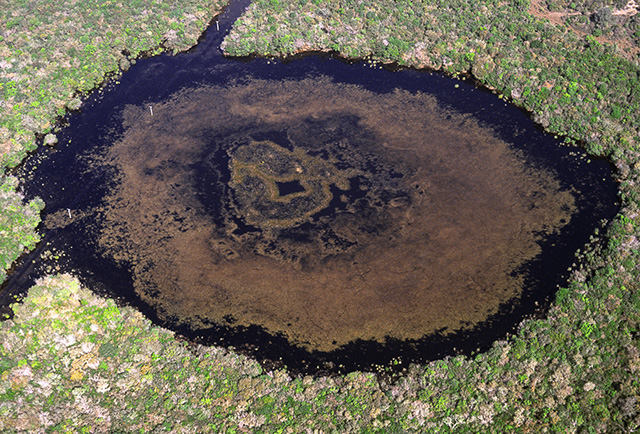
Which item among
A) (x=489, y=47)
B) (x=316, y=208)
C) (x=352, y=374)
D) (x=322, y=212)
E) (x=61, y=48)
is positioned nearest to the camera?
(x=352, y=374)

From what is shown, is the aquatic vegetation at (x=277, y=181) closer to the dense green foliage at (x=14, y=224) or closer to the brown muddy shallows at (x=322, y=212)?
the brown muddy shallows at (x=322, y=212)


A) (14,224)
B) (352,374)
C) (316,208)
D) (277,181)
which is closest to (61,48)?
(14,224)

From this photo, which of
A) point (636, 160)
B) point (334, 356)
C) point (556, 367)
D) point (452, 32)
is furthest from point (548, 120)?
point (334, 356)

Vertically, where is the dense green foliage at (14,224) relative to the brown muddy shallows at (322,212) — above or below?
below

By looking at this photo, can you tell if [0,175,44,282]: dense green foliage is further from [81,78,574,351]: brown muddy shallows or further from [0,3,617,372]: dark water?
[81,78,574,351]: brown muddy shallows

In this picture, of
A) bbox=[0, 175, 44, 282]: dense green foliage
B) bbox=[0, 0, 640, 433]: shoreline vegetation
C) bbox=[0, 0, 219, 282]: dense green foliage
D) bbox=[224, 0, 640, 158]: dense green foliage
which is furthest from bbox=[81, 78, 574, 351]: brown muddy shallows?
bbox=[0, 0, 219, 282]: dense green foliage

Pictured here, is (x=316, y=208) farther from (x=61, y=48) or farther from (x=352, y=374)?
(x=61, y=48)

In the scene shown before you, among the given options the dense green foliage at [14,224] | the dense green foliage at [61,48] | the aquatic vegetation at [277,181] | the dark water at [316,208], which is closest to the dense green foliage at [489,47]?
the dark water at [316,208]
